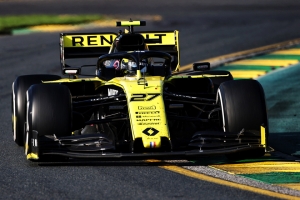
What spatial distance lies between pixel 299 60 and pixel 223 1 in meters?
18.6

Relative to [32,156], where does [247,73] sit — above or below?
above

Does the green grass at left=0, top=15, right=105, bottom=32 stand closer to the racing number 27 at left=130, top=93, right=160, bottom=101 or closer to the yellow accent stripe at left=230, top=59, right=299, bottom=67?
the yellow accent stripe at left=230, top=59, right=299, bottom=67

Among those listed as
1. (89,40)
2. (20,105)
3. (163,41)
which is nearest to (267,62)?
(163,41)

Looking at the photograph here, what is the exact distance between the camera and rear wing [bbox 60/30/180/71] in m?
13.3

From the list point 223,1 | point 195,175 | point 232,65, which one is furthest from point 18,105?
point 223,1

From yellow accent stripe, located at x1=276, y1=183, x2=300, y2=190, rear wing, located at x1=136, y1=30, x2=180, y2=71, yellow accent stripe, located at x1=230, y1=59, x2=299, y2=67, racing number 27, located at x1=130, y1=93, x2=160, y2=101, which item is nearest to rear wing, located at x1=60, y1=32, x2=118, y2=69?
rear wing, located at x1=136, y1=30, x2=180, y2=71

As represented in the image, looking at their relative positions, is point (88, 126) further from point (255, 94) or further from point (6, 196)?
point (6, 196)

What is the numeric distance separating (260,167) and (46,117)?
2.38 m

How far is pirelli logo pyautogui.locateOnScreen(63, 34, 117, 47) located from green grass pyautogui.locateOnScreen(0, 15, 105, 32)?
13121 millimetres

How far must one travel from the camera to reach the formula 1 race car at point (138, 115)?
29.9 ft

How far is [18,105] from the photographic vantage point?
10.8 m

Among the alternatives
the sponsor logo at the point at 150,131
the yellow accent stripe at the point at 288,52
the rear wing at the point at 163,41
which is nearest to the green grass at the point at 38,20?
the yellow accent stripe at the point at 288,52

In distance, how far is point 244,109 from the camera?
9.55 meters

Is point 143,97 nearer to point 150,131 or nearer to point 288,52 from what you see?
point 150,131
